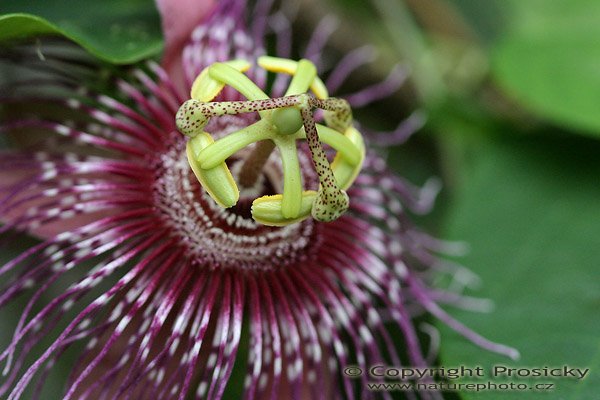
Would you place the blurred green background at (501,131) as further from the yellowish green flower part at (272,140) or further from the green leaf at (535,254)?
the yellowish green flower part at (272,140)

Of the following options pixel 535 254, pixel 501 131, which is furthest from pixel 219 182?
pixel 501 131

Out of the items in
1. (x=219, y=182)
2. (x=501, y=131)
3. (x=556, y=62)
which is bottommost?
(x=501, y=131)

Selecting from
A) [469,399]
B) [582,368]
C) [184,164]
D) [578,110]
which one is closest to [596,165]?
[578,110]

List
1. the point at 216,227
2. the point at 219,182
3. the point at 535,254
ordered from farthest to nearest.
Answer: the point at 535,254 < the point at 216,227 < the point at 219,182

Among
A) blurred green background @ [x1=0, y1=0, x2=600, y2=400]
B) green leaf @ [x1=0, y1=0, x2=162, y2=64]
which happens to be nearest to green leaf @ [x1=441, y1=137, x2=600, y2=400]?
blurred green background @ [x1=0, y1=0, x2=600, y2=400]

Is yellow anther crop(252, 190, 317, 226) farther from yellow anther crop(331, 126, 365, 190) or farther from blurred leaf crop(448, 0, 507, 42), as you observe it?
blurred leaf crop(448, 0, 507, 42)

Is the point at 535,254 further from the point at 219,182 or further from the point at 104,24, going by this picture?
the point at 104,24

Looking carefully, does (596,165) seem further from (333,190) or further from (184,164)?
(184,164)
